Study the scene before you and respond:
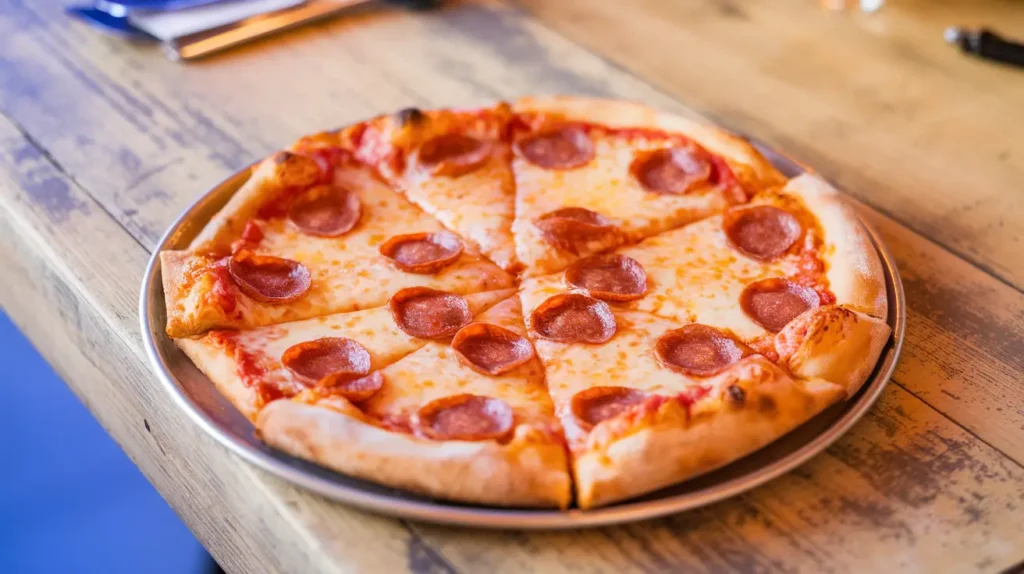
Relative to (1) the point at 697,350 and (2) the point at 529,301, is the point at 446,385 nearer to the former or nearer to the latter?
(2) the point at 529,301

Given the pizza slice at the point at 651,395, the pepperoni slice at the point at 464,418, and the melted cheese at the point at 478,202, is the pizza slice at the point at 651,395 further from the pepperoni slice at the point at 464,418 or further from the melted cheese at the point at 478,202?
the melted cheese at the point at 478,202

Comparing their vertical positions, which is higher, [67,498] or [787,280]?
[787,280]

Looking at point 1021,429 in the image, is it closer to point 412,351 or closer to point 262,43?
point 412,351

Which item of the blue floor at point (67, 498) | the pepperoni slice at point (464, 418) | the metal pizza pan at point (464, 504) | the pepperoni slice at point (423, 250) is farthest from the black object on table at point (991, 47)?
the blue floor at point (67, 498)

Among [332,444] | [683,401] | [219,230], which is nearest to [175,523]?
[219,230]

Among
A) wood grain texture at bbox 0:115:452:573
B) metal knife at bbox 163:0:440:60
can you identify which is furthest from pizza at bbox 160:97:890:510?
metal knife at bbox 163:0:440:60

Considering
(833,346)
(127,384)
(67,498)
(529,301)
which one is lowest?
(67,498)

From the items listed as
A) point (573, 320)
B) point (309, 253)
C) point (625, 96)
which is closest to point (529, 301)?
point (573, 320)
